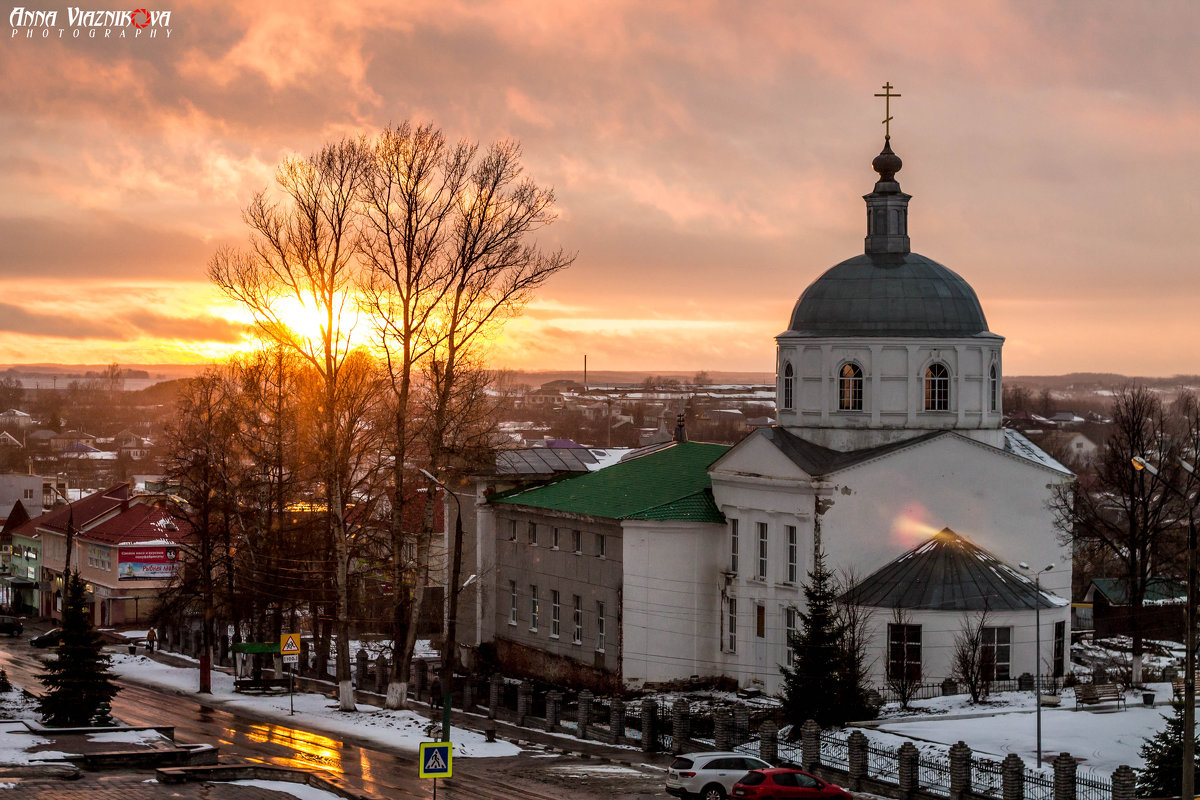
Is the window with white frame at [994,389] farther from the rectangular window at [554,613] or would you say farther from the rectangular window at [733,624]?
the rectangular window at [554,613]

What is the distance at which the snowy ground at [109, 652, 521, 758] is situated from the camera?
44.1 metres

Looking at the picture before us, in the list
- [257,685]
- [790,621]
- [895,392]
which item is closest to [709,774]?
[790,621]

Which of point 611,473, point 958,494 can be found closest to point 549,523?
point 611,473

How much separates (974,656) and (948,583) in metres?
2.66

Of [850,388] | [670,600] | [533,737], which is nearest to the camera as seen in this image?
[533,737]

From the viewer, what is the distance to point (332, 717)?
1950 inches

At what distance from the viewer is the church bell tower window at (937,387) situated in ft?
173

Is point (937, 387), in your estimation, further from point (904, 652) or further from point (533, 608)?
point (533, 608)

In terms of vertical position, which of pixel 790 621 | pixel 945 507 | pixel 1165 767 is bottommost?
pixel 1165 767

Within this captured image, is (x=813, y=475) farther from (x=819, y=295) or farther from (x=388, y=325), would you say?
(x=388, y=325)

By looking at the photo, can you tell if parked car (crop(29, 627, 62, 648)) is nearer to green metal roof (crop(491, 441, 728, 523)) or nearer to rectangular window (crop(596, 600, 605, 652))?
green metal roof (crop(491, 441, 728, 523))

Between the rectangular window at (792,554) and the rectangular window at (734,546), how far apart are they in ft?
8.42

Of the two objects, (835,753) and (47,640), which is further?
(47,640)

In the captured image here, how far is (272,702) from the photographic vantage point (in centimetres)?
5362
